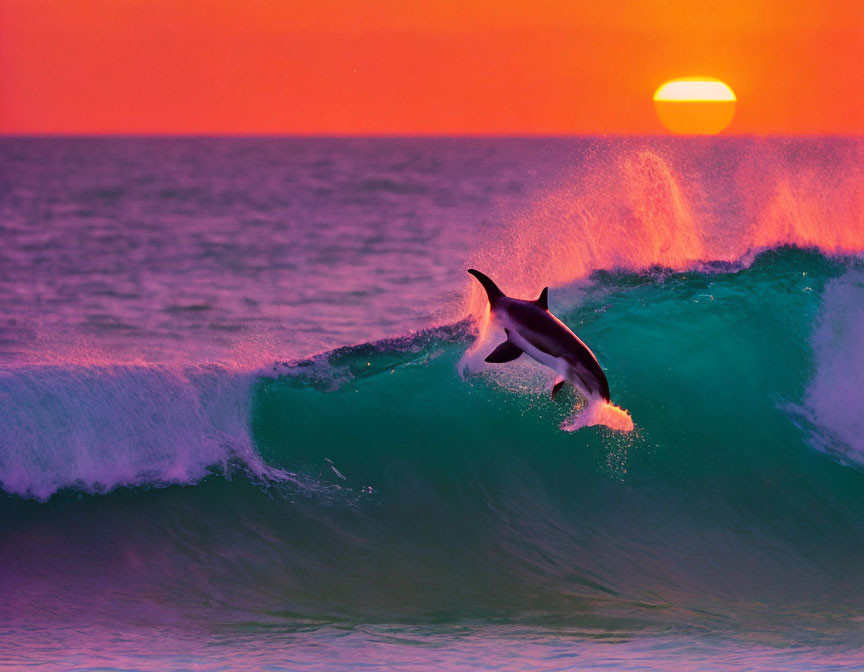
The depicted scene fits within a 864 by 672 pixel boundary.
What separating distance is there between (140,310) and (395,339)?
378 inches

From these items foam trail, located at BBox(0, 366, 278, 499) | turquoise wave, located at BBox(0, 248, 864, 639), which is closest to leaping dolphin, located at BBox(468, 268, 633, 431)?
turquoise wave, located at BBox(0, 248, 864, 639)

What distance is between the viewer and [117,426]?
7086 mm

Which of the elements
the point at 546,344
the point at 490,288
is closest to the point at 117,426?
the point at 490,288

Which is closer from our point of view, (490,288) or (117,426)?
(490,288)

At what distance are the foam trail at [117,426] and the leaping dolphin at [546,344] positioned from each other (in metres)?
2.05

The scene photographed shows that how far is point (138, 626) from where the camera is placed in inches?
207

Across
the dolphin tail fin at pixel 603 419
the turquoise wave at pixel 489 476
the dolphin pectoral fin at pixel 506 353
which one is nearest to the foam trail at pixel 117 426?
the turquoise wave at pixel 489 476

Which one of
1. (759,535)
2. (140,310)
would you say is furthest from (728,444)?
(140,310)

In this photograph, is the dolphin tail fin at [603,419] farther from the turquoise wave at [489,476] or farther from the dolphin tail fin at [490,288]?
the dolphin tail fin at [490,288]

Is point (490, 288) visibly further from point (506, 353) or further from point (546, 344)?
point (546, 344)

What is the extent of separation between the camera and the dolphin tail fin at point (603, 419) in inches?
257

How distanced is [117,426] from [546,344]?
3.23 meters

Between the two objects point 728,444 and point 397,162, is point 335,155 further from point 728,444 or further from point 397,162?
point 728,444

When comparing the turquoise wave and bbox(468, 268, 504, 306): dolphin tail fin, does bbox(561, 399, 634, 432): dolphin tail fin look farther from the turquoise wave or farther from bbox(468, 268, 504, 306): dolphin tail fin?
bbox(468, 268, 504, 306): dolphin tail fin
